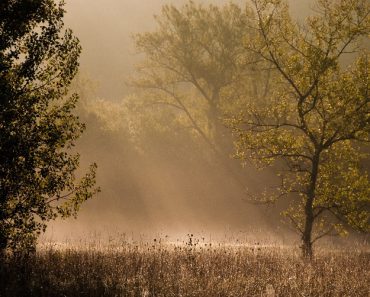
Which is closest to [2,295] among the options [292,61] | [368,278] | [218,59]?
[368,278]

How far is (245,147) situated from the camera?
1917 centimetres

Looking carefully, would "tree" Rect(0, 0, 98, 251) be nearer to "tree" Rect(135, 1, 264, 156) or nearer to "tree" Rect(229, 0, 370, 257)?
"tree" Rect(229, 0, 370, 257)

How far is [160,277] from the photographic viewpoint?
1195 centimetres

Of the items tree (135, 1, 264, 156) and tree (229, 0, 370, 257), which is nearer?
tree (229, 0, 370, 257)

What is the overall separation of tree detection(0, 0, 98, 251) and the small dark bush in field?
41.5 inches

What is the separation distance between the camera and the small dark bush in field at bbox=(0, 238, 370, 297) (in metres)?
10.3

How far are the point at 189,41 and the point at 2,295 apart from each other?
3779 cm

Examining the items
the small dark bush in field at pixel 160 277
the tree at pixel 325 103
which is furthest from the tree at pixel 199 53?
the small dark bush in field at pixel 160 277

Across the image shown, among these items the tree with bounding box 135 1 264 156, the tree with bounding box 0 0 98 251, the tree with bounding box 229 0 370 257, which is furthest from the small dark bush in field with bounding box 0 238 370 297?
the tree with bounding box 135 1 264 156

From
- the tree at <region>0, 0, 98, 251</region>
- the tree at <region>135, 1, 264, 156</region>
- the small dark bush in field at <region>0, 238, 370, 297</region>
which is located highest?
the tree at <region>135, 1, 264, 156</region>

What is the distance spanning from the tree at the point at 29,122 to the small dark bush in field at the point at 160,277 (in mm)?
1055

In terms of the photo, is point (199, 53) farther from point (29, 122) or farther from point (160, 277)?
point (29, 122)

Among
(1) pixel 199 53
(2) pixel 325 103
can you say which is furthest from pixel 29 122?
(1) pixel 199 53

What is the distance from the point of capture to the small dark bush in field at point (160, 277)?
1034 cm
